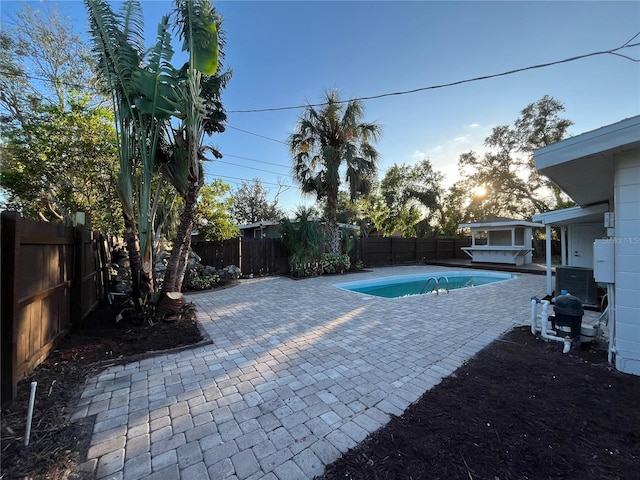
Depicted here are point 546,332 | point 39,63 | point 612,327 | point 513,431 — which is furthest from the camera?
point 39,63

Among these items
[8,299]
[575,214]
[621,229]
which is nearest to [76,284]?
[8,299]

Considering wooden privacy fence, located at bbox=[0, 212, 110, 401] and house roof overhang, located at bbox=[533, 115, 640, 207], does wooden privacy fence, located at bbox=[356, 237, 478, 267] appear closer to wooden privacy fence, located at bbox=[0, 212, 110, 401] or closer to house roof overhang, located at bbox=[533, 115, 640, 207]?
house roof overhang, located at bbox=[533, 115, 640, 207]

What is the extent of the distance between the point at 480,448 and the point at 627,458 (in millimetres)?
933

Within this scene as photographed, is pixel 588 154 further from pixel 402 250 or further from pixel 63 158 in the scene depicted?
pixel 402 250

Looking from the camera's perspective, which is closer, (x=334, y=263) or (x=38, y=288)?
(x=38, y=288)

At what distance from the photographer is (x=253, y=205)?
25.7 m

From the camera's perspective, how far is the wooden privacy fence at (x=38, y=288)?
2117mm

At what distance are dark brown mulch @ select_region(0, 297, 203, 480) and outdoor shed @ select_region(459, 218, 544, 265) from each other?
1544 centimetres

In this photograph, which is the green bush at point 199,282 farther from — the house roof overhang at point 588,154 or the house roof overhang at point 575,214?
the house roof overhang at point 575,214

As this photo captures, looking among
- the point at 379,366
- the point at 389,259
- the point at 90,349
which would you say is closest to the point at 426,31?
the point at 379,366

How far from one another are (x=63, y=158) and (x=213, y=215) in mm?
A: 4627

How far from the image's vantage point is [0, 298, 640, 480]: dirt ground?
1650 mm

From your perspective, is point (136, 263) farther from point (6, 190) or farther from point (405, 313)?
point (6, 190)

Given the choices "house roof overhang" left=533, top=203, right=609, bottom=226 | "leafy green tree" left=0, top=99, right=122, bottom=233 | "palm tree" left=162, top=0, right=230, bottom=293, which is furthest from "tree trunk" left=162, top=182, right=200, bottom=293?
"house roof overhang" left=533, top=203, right=609, bottom=226
